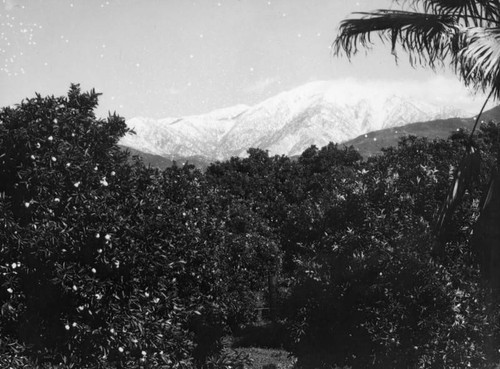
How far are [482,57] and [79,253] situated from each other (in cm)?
718

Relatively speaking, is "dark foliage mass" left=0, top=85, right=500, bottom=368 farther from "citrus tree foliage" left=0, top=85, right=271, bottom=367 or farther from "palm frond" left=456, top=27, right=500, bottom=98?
"palm frond" left=456, top=27, right=500, bottom=98

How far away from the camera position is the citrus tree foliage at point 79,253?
8.61 meters

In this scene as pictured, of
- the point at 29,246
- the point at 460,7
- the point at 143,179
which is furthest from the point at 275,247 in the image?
the point at 460,7

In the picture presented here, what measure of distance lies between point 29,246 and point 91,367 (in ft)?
8.02

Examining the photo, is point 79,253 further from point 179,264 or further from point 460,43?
point 460,43

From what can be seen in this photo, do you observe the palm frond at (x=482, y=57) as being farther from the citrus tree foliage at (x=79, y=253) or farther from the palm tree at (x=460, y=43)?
the citrus tree foliage at (x=79, y=253)

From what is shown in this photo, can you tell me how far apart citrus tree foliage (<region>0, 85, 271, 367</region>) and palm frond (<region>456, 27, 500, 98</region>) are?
6364 millimetres

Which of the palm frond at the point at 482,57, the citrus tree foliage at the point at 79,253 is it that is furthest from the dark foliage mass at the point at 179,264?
the palm frond at the point at 482,57

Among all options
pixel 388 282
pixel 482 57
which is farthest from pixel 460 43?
pixel 388 282

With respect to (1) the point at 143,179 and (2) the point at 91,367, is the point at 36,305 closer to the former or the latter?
(2) the point at 91,367

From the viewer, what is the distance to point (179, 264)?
380 inches

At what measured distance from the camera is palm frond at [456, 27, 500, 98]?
184 inches

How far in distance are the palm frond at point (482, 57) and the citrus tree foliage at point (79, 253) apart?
6.36 metres

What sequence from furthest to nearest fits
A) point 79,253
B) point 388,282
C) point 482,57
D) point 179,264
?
1. point 388,282
2. point 179,264
3. point 79,253
4. point 482,57
